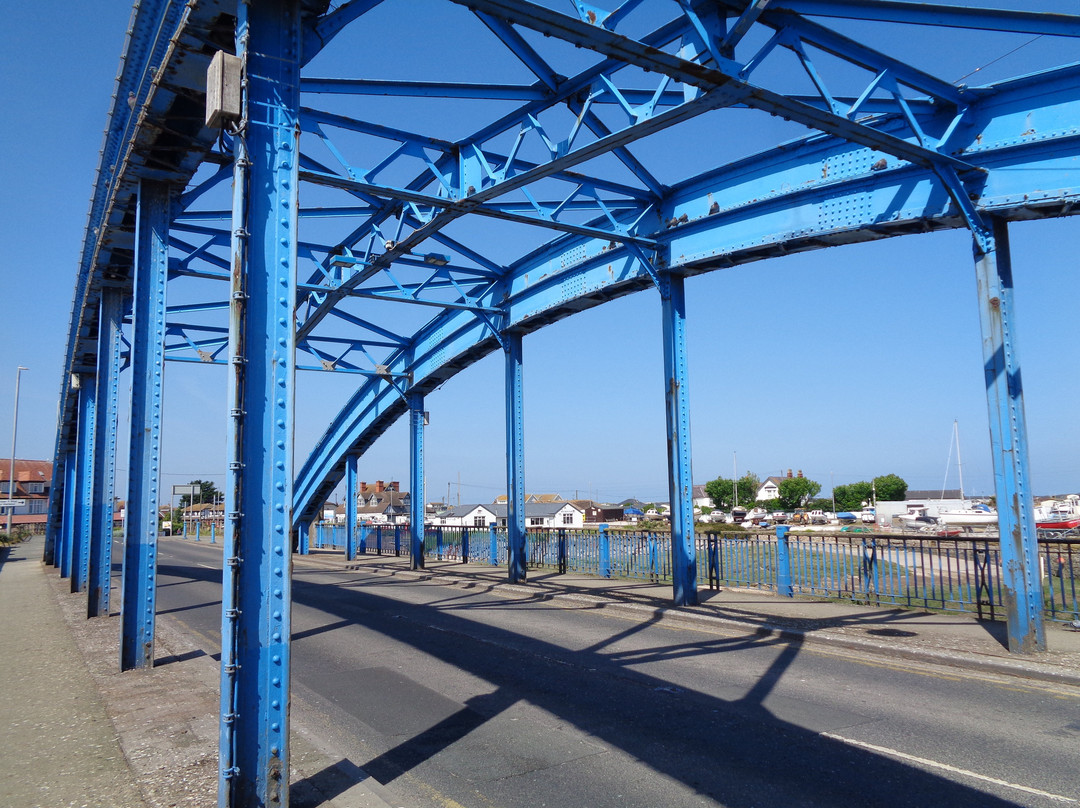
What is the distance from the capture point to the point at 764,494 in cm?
15062

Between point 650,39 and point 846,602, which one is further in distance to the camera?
point 846,602

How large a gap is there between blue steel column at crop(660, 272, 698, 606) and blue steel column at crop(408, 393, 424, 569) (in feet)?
38.8

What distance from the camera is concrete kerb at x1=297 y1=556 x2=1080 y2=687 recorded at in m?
8.23

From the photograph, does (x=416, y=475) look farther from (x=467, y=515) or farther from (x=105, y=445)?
(x=467, y=515)

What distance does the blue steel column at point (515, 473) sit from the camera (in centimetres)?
1806

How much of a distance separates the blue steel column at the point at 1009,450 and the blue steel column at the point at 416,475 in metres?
17.5

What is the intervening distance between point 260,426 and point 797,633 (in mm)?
8594

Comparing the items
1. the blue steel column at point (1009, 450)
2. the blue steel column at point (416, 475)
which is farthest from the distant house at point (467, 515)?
the blue steel column at point (1009, 450)

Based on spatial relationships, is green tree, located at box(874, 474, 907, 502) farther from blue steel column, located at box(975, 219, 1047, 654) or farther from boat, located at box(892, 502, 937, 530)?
blue steel column, located at box(975, 219, 1047, 654)

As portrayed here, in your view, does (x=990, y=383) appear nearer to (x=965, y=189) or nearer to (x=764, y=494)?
(x=965, y=189)

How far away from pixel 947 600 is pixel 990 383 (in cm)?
463

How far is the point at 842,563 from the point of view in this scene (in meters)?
13.5

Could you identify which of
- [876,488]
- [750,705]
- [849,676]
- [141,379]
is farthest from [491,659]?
[876,488]

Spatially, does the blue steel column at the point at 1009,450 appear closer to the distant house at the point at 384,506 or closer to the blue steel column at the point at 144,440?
the blue steel column at the point at 144,440
